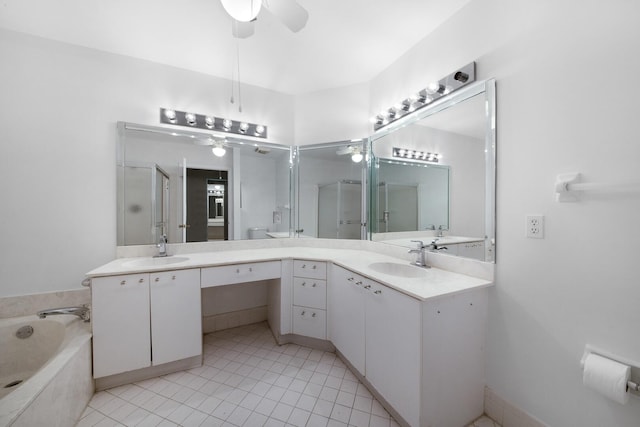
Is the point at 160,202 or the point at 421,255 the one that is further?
the point at 160,202

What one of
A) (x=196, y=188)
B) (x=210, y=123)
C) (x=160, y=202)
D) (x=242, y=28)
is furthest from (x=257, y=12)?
(x=160, y=202)

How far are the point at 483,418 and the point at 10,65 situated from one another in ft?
12.4

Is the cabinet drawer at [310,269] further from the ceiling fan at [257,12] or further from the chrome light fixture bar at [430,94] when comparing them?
the ceiling fan at [257,12]

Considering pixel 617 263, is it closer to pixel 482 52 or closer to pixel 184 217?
pixel 482 52

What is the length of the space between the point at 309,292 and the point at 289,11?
1861 millimetres

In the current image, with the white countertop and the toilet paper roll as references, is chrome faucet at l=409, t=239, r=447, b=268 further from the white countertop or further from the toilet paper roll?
the toilet paper roll

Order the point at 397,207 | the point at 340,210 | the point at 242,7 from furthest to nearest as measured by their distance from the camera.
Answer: the point at 340,210 < the point at 397,207 < the point at 242,7

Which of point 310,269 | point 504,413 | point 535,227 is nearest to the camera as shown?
point 535,227

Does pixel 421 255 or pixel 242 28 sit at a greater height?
pixel 242 28

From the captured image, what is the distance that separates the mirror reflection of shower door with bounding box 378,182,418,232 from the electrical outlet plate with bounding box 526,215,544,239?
30.9 inches

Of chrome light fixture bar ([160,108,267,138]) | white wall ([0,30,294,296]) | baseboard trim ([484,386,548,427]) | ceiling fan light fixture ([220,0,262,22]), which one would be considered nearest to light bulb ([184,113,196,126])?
chrome light fixture bar ([160,108,267,138])

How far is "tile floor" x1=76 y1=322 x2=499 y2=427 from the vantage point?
4.31ft

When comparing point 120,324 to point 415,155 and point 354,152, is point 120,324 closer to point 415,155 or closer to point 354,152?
point 354,152

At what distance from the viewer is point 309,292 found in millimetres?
1978
